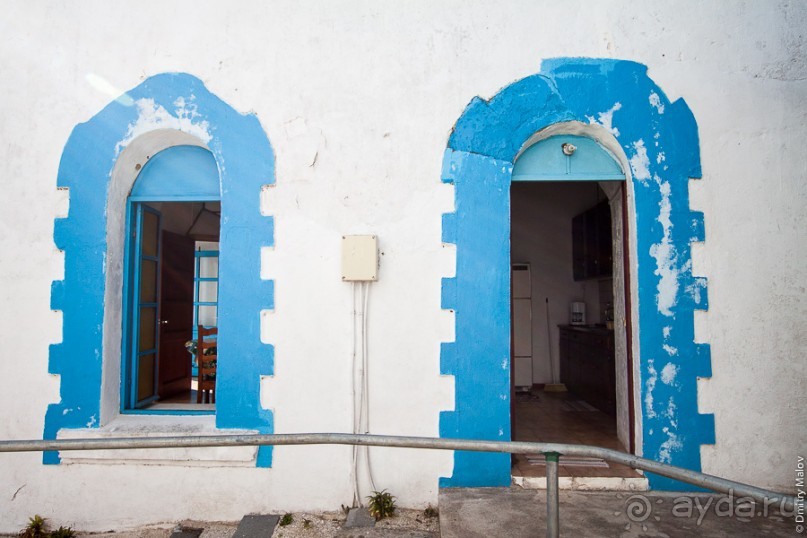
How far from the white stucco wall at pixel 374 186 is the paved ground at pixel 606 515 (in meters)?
0.29

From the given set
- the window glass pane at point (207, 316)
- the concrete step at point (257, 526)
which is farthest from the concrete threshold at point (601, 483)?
the window glass pane at point (207, 316)

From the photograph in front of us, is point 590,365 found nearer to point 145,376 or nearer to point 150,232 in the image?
point 145,376

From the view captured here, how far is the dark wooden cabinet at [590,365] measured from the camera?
5227 millimetres

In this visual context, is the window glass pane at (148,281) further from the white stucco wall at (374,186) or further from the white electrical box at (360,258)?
the white electrical box at (360,258)

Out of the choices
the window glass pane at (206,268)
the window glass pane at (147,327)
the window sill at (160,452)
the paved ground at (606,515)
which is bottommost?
the paved ground at (606,515)

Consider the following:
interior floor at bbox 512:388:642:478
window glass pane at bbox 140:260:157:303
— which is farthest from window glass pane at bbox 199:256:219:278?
interior floor at bbox 512:388:642:478

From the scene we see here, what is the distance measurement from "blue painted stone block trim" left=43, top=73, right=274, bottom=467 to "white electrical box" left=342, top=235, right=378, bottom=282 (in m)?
0.59

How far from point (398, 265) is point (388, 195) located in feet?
1.71

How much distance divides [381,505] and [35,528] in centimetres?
248

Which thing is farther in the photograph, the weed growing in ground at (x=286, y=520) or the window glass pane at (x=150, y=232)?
the window glass pane at (x=150, y=232)

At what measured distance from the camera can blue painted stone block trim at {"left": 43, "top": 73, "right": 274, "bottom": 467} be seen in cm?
346

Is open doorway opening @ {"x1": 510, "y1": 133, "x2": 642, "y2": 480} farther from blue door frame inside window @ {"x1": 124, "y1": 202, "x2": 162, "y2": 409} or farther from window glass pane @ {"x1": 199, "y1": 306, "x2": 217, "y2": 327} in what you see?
window glass pane @ {"x1": 199, "y1": 306, "x2": 217, "y2": 327}

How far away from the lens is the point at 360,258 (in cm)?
338

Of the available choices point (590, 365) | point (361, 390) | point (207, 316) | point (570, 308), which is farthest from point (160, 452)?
point (570, 308)
